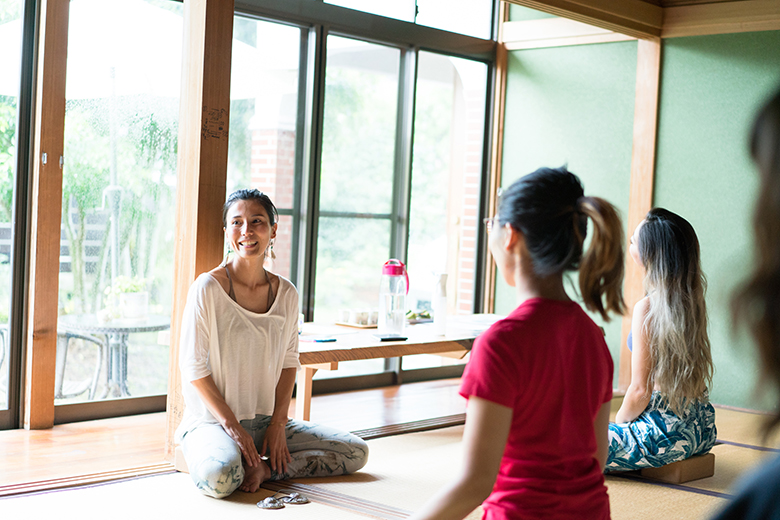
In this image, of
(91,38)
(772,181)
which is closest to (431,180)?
(91,38)

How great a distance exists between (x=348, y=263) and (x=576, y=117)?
1851 millimetres

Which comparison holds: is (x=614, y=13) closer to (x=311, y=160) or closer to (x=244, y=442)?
(x=311, y=160)

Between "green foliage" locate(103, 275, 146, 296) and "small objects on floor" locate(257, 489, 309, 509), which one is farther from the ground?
"green foliage" locate(103, 275, 146, 296)

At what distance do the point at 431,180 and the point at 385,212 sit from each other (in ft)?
1.58

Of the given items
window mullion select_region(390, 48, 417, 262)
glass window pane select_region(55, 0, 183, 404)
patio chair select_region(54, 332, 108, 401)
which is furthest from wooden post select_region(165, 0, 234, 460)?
window mullion select_region(390, 48, 417, 262)

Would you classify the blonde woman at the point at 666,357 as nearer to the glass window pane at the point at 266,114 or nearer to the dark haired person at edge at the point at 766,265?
the glass window pane at the point at 266,114

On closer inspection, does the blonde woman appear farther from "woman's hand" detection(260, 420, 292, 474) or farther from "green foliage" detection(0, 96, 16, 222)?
"green foliage" detection(0, 96, 16, 222)

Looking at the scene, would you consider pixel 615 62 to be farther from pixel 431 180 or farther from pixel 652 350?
pixel 652 350

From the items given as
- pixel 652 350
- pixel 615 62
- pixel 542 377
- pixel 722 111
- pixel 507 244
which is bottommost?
pixel 652 350

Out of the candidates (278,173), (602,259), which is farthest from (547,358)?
(278,173)

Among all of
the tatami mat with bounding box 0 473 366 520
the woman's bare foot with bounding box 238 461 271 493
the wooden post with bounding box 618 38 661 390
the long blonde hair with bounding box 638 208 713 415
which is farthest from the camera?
the wooden post with bounding box 618 38 661 390

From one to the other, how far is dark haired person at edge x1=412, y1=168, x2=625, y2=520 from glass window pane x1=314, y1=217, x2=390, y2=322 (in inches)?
139

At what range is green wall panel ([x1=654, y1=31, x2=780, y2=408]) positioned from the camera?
4.81m

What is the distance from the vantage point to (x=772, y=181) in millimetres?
536
